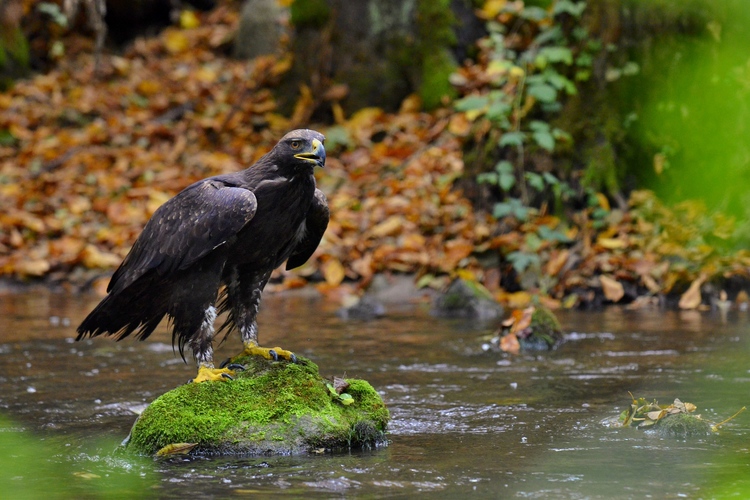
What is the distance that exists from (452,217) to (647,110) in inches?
91.7

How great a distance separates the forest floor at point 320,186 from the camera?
10102 millimetres

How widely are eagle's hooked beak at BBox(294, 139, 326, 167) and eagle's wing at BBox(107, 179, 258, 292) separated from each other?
33 cm

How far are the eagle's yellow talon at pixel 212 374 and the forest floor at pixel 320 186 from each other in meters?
5.03

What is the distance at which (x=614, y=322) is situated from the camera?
8953 millimetres

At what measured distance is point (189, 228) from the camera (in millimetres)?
5395

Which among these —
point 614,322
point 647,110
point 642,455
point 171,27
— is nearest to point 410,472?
point 642,455

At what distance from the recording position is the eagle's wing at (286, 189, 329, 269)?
5.95 meters

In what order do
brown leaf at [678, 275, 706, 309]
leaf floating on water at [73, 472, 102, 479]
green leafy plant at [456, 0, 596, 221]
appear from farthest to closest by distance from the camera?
green leafy plant at [456, 0, 596, 221] → brown leaf at [678, 275, 706, 309] → leaf floating on water at [73, 472, 102, 479]

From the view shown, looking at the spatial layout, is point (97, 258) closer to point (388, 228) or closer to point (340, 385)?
point (388, 228)

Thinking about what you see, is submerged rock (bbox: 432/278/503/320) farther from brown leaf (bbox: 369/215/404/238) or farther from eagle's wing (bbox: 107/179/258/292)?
eagle's wing (bbox: 107/179/258/292)

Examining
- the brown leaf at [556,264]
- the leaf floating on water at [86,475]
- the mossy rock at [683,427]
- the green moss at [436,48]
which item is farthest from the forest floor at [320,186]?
the leaf floating on water at [86,475]

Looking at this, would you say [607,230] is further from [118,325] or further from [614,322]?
[118,325]

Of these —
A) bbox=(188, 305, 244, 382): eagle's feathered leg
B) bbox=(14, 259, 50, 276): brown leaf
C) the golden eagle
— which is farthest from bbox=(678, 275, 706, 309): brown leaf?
bbox=(14, 259, 50, 276): brown leaf

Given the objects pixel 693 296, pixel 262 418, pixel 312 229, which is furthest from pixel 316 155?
pixel 693 296
